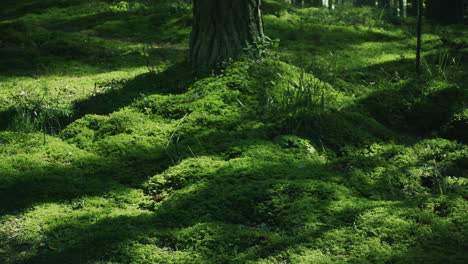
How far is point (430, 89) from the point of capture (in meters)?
6.29

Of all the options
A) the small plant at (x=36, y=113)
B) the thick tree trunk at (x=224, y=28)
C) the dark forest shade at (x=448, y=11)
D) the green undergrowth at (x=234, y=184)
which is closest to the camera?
the green undergrowth at (x=234, y=184)

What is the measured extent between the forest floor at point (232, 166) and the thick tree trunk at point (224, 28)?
0.23m

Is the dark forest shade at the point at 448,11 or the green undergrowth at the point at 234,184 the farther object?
the dark forest shade at the point at 448,11

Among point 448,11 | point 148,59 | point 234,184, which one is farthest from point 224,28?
point 448,11

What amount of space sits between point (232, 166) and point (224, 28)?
248cm

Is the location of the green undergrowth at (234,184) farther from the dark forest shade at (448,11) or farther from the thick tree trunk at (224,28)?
the dark forest shade at (448,11)

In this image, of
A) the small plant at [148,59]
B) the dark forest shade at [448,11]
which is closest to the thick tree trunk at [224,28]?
the small plant at [148,59]

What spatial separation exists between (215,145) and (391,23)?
34.2 ft

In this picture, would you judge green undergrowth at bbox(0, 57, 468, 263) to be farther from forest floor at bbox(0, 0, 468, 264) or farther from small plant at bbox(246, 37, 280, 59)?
small plant at bbox(246, 37, 280, 59)

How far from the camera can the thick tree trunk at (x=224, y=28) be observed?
19.7 feet

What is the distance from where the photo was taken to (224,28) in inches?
237

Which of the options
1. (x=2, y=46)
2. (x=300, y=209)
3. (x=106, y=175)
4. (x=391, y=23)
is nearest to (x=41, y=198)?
(x=106, y=175)

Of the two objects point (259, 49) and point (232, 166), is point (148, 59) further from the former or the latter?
point (232, 166)

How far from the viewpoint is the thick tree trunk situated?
6.01 metres
